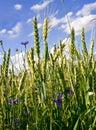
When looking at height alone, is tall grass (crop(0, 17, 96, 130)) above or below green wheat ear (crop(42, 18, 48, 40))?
below

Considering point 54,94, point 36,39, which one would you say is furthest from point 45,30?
point 54,94

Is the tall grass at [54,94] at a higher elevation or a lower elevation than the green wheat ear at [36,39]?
lower

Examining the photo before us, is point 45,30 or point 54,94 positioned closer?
point 45,30

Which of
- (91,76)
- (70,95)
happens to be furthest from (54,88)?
(91,76)

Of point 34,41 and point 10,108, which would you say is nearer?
point 34,41

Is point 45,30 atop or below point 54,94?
atop

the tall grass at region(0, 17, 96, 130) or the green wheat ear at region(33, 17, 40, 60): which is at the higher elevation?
the green wheat ear at region(33, 17, 40, 60)

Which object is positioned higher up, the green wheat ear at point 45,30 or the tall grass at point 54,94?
the green wheat ear at point 45,30

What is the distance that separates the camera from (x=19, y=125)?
249 cm

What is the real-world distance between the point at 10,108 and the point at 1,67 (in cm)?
34

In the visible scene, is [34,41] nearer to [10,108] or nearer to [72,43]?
[72,43]

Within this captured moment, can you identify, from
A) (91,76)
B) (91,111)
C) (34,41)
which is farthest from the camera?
(91,76)

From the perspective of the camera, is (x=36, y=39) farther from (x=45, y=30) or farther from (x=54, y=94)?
(x=54, y=94)

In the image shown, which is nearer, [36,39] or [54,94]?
[36,39]
